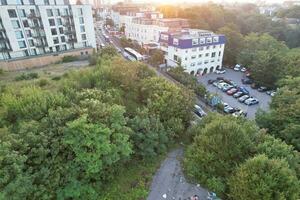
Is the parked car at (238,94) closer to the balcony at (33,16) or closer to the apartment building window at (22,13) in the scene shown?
the balcony at (33,16)

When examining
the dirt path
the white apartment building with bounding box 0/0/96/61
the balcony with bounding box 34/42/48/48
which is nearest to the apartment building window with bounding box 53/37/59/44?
the white apartment building with bounding box 0/0/96/61

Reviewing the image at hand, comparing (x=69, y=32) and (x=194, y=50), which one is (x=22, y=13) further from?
(x=194, y=50)

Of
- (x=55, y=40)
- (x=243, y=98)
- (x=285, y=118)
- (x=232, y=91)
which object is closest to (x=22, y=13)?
(x=55, y=40)

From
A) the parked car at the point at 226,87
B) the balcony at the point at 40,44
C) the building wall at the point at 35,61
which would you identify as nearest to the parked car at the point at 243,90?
the parked car at the point at 226,87

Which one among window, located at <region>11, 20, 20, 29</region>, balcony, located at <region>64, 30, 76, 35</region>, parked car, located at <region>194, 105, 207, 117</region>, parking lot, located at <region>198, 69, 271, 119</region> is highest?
window, located at <region>11, 20, 20, 29</region>

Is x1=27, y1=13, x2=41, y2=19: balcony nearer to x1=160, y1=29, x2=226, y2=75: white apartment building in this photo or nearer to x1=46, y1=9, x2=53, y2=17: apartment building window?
x1=46, y1=9, x2=53, y2=17: apartment building window

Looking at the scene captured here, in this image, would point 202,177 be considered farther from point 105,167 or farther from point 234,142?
point 105,167
